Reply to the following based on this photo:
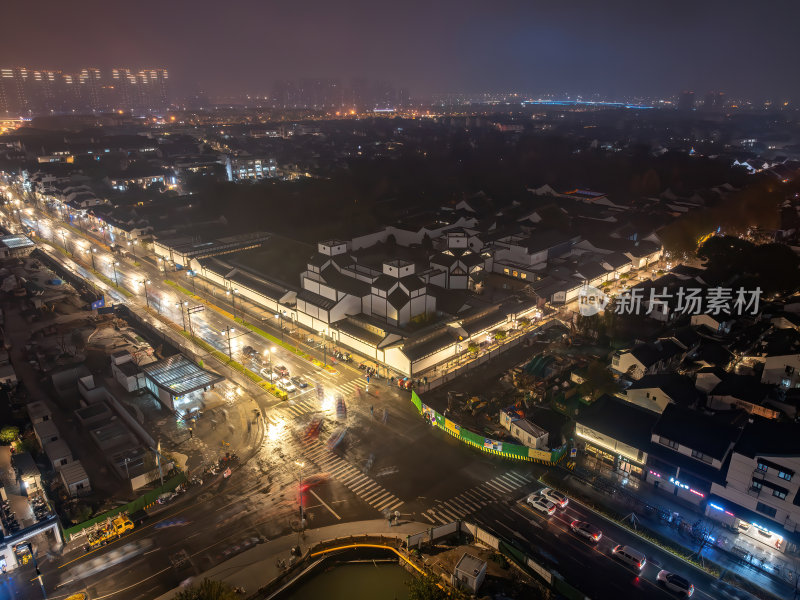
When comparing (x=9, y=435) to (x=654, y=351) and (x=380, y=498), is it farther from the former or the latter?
(x=654, y=351)

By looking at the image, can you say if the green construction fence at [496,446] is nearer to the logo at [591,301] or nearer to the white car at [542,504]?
the white car at [542,504]

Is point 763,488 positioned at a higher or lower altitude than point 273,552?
higher

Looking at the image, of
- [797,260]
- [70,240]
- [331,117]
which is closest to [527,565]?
[797,260]

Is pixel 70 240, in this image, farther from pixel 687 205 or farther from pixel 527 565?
pixel 687 205

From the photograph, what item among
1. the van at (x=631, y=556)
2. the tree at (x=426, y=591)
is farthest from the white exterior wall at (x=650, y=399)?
the tree at (x=426, y=591)

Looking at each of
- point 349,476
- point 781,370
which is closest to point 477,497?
point 349,476

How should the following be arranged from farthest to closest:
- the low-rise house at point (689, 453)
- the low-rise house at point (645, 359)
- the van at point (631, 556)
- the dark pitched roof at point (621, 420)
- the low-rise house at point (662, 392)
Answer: the low-rise house at point (645, 359) < the low-rise house at point (662, 392) < the dark pitched roof at point (621, 420) < the low-rise house at point (689, 453) < the van at point (631, 556)
